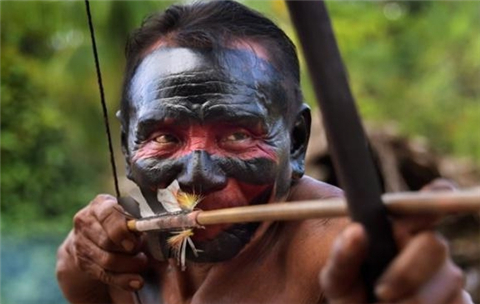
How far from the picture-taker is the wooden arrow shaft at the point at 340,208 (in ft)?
3.02

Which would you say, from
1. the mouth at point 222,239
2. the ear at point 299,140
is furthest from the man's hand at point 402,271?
the ear at point 299,140

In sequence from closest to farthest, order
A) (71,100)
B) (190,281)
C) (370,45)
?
(190,281) < (71,100) < (370,45)

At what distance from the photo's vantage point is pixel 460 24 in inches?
380

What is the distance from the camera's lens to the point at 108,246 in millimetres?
1732

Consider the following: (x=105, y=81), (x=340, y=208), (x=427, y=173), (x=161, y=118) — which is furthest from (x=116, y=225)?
(x=105, y=81)

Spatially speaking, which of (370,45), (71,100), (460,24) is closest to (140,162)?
(71,100)

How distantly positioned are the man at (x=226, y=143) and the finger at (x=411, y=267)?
1.45ft

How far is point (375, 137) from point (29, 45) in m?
5.37

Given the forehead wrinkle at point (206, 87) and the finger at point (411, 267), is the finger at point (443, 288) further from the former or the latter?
the forehead wrinkle at point (206, 87)

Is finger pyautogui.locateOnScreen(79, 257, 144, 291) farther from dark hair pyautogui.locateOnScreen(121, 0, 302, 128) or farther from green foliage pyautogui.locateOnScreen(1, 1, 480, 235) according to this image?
green foliage pyautogui.locateOnScreen(1, 1, 480, 235)

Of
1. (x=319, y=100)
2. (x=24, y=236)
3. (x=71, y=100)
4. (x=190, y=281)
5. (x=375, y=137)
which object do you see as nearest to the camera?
(x=319, y=100)

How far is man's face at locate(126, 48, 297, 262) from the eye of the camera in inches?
59.5

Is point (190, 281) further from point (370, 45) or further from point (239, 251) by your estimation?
point (370, 45)

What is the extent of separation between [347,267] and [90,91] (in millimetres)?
8263
